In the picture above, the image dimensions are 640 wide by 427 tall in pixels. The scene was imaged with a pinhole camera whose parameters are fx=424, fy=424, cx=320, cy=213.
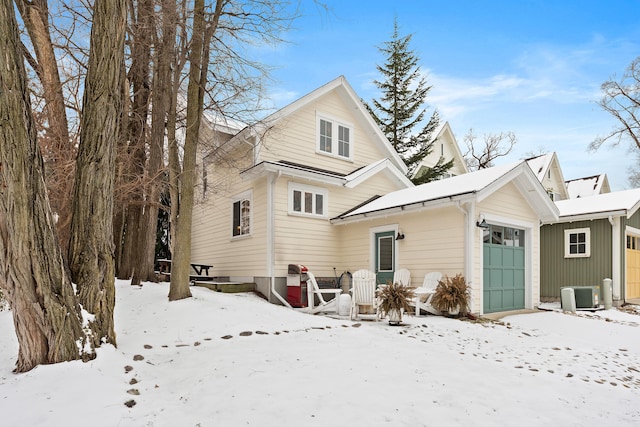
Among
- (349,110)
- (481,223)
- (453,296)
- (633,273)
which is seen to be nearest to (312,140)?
(349,110)

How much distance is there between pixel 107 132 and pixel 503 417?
547 centimetres

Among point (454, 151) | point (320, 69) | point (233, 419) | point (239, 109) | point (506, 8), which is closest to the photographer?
point (233, 419)

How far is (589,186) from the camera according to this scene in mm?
29578

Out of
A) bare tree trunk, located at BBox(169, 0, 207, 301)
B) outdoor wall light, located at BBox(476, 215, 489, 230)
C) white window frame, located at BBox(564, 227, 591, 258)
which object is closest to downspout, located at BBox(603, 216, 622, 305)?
white window frame, located at BBox(564, 227, 591, 258)

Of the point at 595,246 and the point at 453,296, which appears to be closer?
the point at 453,296

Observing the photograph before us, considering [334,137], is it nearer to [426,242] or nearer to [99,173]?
[426,242]

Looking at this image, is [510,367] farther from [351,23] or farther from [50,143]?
[50,143]

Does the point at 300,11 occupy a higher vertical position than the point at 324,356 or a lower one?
higher

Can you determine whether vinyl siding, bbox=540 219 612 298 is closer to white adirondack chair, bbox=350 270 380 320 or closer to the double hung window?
the double hung window

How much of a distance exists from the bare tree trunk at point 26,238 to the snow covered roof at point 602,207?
1469 cm

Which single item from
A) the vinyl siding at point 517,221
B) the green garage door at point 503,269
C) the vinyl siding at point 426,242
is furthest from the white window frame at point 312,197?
the green garage door at point 503,269

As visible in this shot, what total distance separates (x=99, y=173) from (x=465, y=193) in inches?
286

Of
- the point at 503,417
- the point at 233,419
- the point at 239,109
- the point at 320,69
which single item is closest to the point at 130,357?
the point at 233,419

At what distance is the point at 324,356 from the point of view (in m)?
5.75
